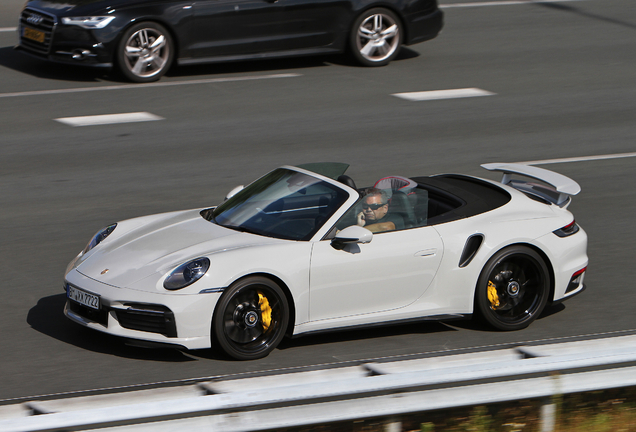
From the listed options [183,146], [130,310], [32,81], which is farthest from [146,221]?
[32,81]

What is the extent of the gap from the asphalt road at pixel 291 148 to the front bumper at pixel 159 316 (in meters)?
0.23

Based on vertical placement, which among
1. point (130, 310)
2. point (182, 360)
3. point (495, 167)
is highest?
point (495, 167)

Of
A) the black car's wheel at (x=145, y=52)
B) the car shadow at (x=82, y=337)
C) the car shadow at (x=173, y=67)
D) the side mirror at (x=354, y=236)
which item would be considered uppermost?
the black car's wheel at (x=145, y=52)

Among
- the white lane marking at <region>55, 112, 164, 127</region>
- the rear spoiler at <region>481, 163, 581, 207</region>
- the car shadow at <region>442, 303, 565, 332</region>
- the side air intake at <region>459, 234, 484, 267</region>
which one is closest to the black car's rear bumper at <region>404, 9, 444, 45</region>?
the white lane marking at <region>55, 112, 164, 127</region>

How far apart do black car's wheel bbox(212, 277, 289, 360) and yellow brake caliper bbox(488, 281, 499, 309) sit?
1.57m

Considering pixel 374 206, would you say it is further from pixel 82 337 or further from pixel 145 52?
pixel 145 52

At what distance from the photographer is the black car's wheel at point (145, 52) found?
541 inches

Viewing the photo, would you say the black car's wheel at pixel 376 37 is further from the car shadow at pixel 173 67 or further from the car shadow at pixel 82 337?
the car shadow at pixel 82 337

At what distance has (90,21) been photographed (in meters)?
13.5

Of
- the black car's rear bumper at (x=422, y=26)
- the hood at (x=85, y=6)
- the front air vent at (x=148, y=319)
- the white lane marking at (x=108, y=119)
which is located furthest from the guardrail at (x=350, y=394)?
the black car's rear bumper at (x=422, y=26)

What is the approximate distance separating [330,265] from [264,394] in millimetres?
2153

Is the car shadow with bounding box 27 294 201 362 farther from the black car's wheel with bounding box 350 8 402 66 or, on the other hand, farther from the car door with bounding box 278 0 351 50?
the black car's wheel with bounding box 350 8 402 66

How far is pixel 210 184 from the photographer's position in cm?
1017

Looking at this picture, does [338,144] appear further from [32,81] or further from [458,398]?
[458,398]
